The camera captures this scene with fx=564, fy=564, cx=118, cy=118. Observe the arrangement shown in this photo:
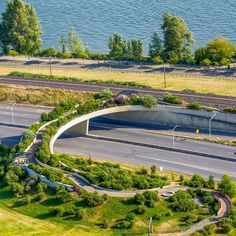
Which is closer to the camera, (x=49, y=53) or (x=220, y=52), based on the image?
(x=220, y=52)

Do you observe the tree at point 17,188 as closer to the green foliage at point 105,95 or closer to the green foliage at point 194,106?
the green foliage at point 105,95

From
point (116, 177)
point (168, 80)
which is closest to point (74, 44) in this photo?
point (168, 80)

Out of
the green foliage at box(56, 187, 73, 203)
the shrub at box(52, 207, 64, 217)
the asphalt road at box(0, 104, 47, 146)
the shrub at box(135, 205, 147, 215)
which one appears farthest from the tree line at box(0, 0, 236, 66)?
the shrub at box(52, 207, 64, 217)

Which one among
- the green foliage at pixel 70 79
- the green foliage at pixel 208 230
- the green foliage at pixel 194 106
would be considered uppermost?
the green foliage at pixel 70 79

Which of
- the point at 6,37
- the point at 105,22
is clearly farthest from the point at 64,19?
the point at 6,37

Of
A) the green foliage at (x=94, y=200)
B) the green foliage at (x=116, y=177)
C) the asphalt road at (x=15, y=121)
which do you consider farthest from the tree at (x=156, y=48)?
the green foliage at (x=94, y=200)

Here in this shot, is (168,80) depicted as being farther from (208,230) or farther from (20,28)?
(208,230)
